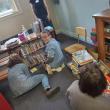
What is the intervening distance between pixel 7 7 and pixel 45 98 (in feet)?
8.51

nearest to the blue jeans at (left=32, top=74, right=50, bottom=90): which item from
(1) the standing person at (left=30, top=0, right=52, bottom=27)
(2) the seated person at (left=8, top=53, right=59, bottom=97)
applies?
(2) the seated person at (left=8, top=53, right=59, bottom=97)

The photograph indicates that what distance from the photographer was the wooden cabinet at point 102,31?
2.36 metres

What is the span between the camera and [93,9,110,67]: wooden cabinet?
92.9 inches

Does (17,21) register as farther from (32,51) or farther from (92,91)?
(92,91)

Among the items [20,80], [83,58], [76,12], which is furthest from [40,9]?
[20,80]

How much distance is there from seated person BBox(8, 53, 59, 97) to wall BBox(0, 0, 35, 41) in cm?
152

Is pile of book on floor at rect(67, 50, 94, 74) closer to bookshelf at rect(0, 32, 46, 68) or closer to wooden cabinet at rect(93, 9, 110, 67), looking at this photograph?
wooden cabinet at rect(93, 9, 110, 67)

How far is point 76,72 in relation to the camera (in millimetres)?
2701

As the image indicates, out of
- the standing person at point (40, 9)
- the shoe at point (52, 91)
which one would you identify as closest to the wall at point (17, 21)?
the standing person at point (40, 9)

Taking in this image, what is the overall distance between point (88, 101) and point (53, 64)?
1.93 metres

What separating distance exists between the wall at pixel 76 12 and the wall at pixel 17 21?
73 centimetres

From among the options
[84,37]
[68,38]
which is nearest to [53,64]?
[84,37]

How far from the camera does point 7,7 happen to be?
13.4ft

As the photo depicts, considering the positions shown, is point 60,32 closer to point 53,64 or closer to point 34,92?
point 53,64
